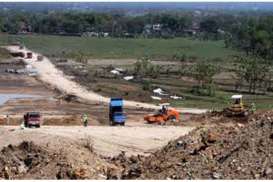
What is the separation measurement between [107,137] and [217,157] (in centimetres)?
1279

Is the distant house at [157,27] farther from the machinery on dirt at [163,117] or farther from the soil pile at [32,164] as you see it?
the soil pile at [32,164]

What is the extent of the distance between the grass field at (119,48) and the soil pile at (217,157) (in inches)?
2636

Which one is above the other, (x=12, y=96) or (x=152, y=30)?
(x=12, y=96)

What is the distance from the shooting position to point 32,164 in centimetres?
2012

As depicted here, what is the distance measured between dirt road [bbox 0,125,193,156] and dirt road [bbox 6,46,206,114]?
11286 mm

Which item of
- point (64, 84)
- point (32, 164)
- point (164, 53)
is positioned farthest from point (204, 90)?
point (164, 53)

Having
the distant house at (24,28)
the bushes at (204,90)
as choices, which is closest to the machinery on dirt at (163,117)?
the bushes at (204,90)

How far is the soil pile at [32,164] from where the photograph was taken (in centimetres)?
1748

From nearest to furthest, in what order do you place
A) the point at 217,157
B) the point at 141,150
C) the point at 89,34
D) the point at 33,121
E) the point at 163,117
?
the point at 217,157 → the point at 141,150 → the point at 33,121 → the point at 163,117 → the point at 89,34

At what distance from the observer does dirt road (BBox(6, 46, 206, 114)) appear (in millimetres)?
45000

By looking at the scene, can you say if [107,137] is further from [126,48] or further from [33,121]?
[126,48]

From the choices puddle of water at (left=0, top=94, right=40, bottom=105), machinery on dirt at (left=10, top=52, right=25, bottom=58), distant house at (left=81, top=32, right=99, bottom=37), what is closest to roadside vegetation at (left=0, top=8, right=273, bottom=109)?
distant house at (left=81, top=32, right=99, bottom=37)

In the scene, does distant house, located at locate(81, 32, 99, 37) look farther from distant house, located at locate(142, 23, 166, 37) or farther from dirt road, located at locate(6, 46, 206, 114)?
dirt road, located at locate(6, 46, 206, 114)

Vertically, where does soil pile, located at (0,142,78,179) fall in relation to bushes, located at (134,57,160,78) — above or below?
above
